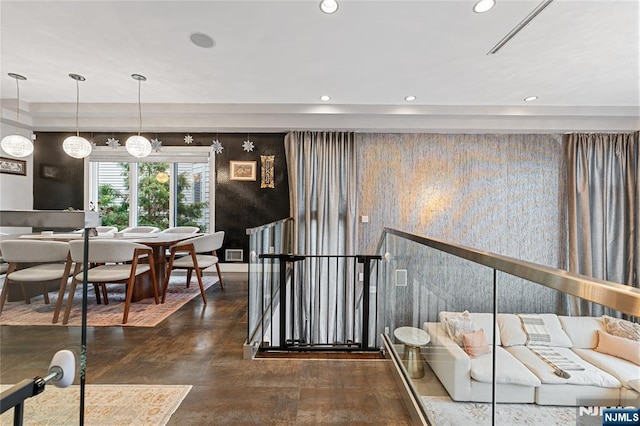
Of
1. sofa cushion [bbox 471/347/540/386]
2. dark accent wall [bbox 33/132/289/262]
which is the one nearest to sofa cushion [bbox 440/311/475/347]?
sofa cushion [bbox 471/347/540/386]

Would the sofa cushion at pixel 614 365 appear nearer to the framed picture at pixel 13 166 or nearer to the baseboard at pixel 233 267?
the baseboard at pixel 233 267

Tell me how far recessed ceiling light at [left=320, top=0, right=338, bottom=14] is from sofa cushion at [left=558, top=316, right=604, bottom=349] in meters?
2.39

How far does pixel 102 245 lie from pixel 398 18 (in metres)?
3.32

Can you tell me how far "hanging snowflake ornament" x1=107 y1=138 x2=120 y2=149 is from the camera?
4.92m

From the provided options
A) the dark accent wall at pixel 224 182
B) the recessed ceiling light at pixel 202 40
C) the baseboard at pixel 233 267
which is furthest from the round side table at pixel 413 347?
the baseboard at pixel 233 267

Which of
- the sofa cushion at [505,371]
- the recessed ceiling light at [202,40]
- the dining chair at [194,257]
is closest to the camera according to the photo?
the sofa cushion at [505,371]

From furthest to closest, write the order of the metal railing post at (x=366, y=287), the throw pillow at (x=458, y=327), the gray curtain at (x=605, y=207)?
the gray curtain at (x=605, y=207)
the metal railing post at (x=366, y=287)
the throw pillow at (x=458, y=327)

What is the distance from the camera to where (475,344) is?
121cm

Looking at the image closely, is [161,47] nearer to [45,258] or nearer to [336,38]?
[336,38]

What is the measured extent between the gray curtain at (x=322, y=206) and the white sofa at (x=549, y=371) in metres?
3.57

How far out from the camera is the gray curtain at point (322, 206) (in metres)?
4.78

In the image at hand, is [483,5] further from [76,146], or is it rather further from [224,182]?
[76,146]

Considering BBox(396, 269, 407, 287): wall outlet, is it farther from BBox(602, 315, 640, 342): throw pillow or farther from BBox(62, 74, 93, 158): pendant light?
BBox(62, 74, 93, 158): pendant light

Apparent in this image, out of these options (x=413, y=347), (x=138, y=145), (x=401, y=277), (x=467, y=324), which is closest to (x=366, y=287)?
(x=401, y=277)
